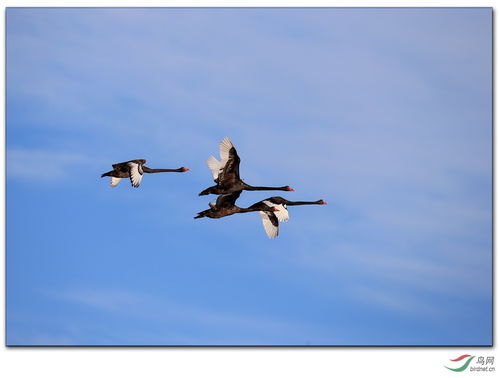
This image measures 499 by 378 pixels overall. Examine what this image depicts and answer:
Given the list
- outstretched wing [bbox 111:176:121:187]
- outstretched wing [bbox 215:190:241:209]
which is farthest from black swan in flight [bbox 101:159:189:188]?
outstretched wing [bbox 215:190:241:209]

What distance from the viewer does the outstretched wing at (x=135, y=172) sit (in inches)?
1220

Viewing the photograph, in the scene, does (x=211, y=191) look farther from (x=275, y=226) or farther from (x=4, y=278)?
(x=4, y=278)

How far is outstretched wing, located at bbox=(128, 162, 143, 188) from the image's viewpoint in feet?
102

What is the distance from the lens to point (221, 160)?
98.4ft

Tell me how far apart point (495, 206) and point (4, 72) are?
545 inches
